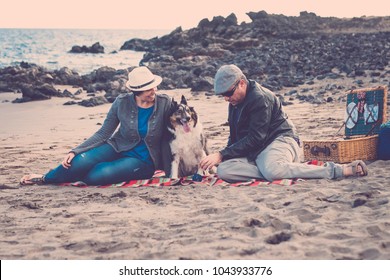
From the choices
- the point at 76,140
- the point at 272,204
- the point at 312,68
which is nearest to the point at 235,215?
the point at 272,204

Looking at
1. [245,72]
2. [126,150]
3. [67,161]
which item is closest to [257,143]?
[126,150]

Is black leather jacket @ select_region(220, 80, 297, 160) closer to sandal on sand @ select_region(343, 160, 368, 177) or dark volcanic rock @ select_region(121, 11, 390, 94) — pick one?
sandal on sand @ select_region(343, 160, 368, 177)

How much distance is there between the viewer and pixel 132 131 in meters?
6.23

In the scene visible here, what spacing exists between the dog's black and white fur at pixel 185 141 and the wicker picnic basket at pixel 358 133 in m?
1.40

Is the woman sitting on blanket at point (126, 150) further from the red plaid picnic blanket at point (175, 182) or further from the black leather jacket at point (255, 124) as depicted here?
the black leather jacket at point (255, 124)

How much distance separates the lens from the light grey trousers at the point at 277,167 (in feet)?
19.0

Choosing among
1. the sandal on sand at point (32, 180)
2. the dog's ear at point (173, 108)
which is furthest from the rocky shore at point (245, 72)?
the sandal on sand at point (32, 180)

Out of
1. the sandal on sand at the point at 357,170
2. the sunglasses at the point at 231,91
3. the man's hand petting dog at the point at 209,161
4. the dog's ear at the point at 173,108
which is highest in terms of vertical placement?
the sunglasses at the point at 231,91

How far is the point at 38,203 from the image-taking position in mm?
5504

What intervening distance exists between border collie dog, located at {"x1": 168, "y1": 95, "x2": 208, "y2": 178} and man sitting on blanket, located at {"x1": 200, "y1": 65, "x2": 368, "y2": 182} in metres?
0.53

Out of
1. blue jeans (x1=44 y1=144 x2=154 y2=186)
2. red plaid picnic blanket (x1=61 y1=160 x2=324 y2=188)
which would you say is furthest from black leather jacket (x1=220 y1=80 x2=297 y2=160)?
blue jeans (x1=44 y1=144 x2=154 y2=186)

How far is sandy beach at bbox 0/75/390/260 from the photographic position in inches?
150
